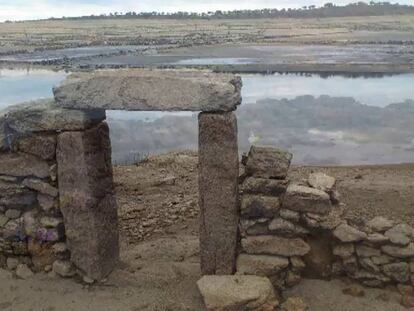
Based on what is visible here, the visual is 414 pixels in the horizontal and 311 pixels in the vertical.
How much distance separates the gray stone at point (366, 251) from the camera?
664 centimetres

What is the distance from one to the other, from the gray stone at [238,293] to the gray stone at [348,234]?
98 centimetres

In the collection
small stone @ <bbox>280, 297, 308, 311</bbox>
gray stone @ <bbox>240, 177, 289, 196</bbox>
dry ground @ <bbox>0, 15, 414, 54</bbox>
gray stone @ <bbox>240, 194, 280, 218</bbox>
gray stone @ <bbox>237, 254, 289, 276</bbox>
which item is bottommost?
dry ground @ <bbox>0, 15, 414, 54</bbox>

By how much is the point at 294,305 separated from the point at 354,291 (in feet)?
2.48

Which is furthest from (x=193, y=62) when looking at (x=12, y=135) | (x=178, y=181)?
(x=12, y=135)

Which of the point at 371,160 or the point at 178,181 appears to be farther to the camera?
the point at 371,160

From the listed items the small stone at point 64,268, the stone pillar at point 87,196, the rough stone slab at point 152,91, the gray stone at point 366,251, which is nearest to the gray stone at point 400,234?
the gray stone at point 366,251

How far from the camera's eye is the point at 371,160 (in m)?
13.6

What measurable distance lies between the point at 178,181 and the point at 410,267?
5.72m

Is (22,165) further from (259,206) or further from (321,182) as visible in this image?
(321,182)

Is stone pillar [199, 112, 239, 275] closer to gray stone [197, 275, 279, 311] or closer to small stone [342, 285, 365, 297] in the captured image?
gray stone [197, 275, 279, 311]

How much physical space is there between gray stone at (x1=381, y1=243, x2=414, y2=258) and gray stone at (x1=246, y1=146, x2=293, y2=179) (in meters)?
1.42

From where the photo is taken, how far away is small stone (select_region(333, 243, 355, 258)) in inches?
265

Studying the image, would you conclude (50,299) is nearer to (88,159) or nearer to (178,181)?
(88,159)

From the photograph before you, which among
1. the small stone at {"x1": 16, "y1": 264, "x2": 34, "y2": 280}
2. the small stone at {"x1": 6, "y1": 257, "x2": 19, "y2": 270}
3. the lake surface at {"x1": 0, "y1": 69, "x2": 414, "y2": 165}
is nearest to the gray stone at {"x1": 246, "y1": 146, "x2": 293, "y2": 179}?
the small stone at {"x1": 16, "y1": 264, "x2": 34, "y2": 280}
